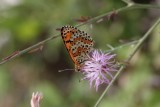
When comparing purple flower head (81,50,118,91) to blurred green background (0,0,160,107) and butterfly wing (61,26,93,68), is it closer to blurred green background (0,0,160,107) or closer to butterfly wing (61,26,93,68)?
butterfly wing (61,26,93,68)

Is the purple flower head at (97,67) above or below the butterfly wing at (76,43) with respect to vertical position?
below

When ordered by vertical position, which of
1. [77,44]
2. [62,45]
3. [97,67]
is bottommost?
[97,67]

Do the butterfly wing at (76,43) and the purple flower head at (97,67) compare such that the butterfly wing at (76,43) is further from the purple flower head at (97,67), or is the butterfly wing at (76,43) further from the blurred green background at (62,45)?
the blurred green background at (62,45)

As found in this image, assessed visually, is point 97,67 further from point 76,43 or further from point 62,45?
point 62,45

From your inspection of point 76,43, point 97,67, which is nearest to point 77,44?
point 76,43

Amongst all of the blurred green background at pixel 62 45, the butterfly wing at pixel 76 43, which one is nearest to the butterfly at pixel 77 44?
the butterfly wing at pixel 76 43

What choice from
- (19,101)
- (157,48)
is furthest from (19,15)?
(157,48)

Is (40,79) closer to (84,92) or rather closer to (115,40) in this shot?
(84,92)

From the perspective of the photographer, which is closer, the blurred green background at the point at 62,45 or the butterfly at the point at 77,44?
the butterfly at the point at 77,44
